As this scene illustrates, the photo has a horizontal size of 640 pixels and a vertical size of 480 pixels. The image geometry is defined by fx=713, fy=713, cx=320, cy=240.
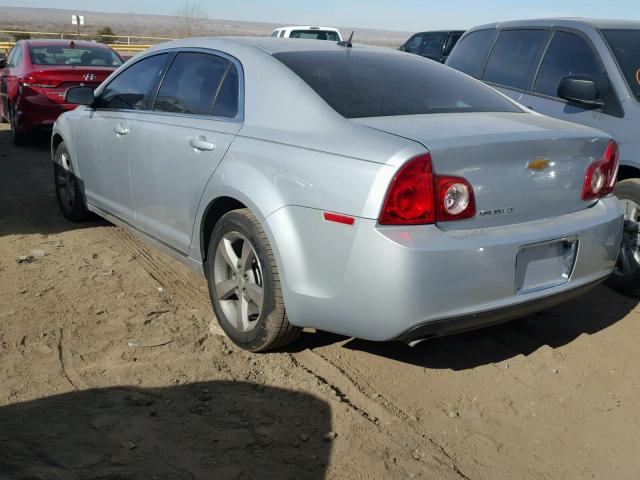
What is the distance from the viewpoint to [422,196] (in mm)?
3061

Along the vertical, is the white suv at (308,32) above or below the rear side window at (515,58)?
below

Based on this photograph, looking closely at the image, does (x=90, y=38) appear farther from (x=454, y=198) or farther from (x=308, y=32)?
(x=454, y=198)

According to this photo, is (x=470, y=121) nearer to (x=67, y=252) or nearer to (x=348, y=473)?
(x=348, y=473)

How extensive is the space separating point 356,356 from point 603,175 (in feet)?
5.32

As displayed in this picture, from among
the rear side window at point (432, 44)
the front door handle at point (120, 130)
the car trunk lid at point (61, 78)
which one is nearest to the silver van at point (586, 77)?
the front door handle at point (120, 130)

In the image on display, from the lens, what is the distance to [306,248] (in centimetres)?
331

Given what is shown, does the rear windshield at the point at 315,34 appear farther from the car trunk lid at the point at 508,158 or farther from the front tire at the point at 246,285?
the car trunk lid at the point at 508,158

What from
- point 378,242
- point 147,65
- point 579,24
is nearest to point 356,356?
point 378,242

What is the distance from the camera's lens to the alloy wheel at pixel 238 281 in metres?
3.75

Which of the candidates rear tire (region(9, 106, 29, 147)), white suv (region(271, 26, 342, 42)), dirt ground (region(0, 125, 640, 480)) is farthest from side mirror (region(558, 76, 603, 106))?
white suv (region(271, 26, 342, 42))

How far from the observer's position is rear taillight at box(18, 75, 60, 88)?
33.9ft

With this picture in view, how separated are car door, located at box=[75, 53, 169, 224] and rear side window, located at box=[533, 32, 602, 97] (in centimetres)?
307

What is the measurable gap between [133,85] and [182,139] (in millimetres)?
1142

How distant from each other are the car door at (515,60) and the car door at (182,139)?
9.61 feet
